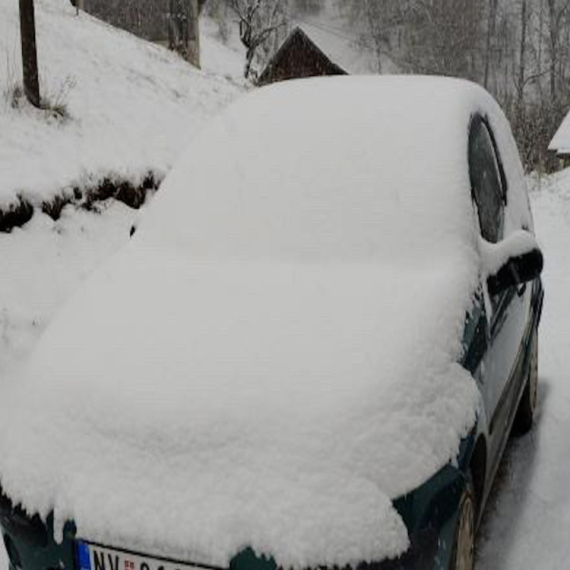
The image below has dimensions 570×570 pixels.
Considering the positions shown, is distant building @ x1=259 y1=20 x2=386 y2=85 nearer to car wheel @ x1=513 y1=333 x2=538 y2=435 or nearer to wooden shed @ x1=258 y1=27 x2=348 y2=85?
wooden shed @ x1=258 y1=27 x2=348 y2=85

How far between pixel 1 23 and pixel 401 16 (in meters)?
62.1

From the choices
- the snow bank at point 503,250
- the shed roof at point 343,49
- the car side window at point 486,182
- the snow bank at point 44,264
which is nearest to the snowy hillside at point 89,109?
the snow bank at point 44,264

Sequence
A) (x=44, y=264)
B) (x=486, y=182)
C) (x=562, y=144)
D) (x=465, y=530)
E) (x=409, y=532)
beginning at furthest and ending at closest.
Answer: (x=562, y=144)
(x=44, y=264)
(x=486, y=182)
(x=465, y=530)
(x=409, y=532)

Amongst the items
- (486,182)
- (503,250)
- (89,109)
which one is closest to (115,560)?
(503,250)

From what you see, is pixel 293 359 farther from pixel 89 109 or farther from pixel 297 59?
pixel 297 59

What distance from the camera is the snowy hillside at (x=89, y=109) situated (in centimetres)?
702

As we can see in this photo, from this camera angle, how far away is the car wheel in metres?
4.16

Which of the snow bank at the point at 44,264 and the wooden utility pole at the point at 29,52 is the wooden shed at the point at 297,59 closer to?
the wooden utility pole at the point at 29,52

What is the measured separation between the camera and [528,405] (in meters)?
4.22

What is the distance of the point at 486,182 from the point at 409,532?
5.95ft

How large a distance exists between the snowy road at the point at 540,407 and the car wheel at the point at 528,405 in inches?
2.4

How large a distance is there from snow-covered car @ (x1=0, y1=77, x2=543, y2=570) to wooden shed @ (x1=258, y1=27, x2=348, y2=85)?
129 ft

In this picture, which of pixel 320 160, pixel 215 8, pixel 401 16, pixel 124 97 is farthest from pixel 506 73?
pixel 320 160

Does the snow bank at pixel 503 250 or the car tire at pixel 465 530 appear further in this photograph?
the snow bank at pixel 503 250
